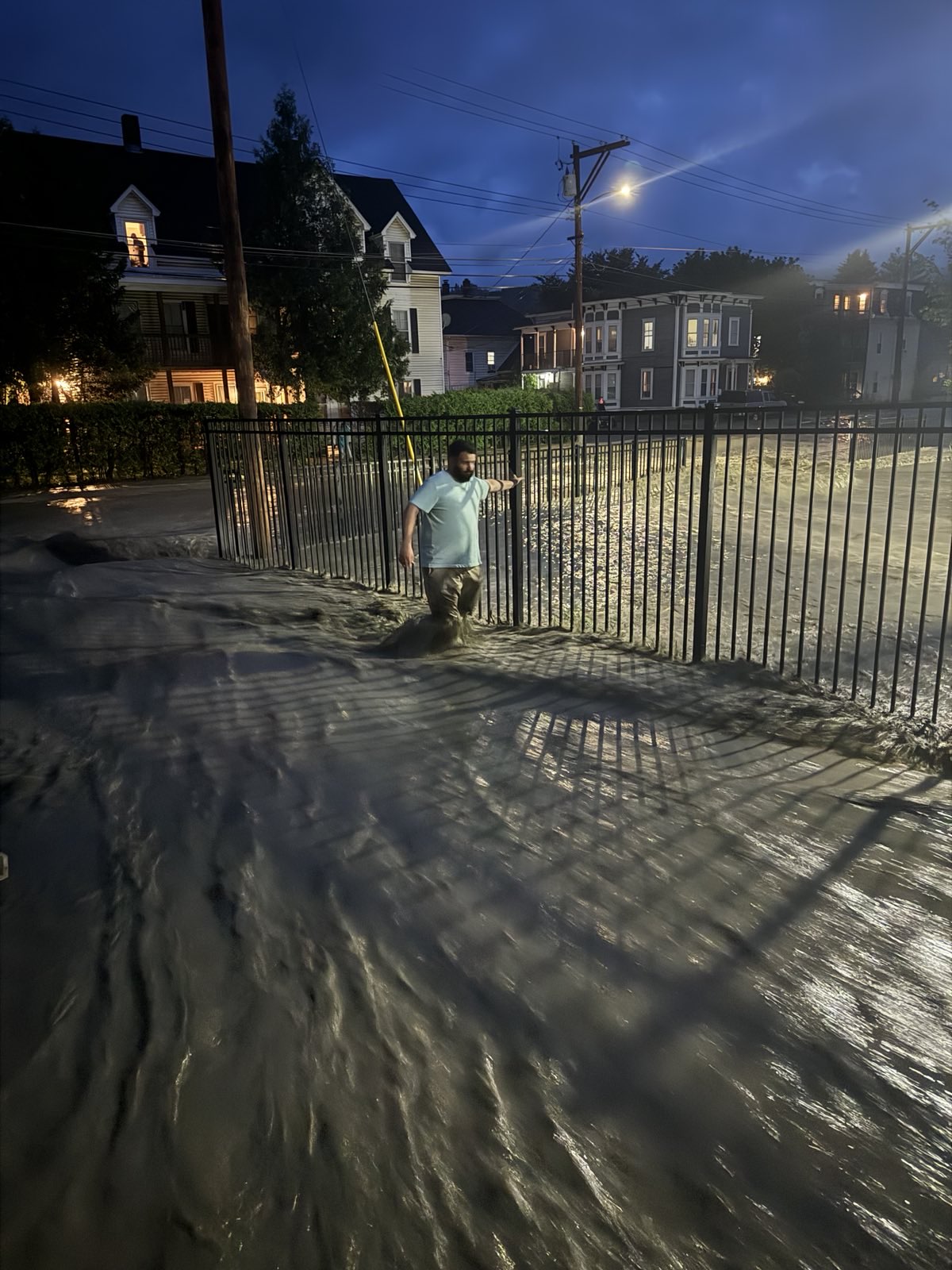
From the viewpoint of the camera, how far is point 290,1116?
2625mm

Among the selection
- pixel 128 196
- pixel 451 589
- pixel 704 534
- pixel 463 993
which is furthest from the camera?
pixel 128 196

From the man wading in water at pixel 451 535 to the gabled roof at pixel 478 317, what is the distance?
174ft

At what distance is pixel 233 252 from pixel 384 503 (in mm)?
5925

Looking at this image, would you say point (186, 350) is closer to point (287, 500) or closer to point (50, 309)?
point (50, 309)

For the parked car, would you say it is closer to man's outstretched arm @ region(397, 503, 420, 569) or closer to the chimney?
the chimney

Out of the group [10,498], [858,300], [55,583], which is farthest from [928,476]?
[858,300]

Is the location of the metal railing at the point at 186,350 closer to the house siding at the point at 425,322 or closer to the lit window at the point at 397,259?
the house siding at the point at 425,322

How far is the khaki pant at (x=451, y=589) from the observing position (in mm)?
7102

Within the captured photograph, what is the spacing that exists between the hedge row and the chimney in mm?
17725

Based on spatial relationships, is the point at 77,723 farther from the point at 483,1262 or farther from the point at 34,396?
the point at 34,396

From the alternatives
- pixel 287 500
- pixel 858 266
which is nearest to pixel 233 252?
pixel 287 500

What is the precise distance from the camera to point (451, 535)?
22.8ft

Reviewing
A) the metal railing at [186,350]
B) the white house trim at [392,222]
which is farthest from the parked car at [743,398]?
the metal railing at [186,350]

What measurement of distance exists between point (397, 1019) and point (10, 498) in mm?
20975
